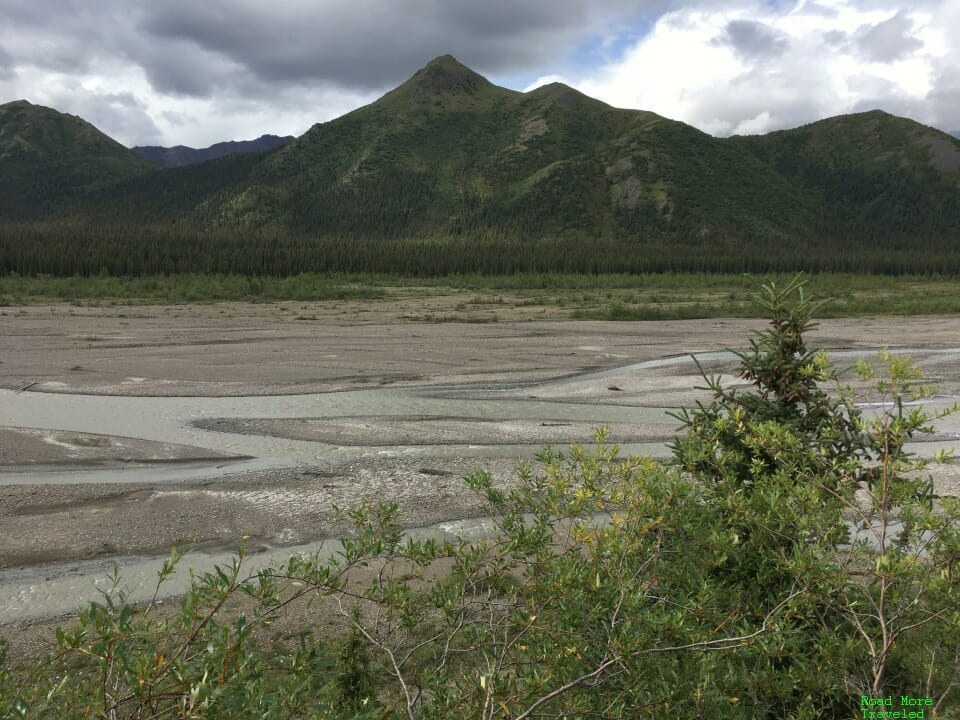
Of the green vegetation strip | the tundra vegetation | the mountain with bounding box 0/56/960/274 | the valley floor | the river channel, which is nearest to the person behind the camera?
the tundra vegetation

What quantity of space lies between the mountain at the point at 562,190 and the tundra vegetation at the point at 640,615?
2968 inches

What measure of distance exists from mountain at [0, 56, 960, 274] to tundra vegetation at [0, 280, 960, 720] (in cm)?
7540

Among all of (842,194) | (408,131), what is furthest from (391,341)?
(842,194)

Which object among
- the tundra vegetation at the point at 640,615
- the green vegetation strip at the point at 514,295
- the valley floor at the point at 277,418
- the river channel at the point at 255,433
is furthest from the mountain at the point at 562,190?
the tundra vegetation at the point at 640,615

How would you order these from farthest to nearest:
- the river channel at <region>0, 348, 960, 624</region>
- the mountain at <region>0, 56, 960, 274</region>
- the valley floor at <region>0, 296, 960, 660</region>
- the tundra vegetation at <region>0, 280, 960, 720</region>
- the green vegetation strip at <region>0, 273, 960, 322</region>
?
the mountain at <region>0, 56, 960, 274</region> → the green vegetation strip at <region>0, 273, 960, 322</region> → the valley floor at <region>0, 296, 960, 660</region> → the river channel at <region>0, 348, 960, 624</region> → the tundra vegetation at <region>0, 280, 960, 720</region>

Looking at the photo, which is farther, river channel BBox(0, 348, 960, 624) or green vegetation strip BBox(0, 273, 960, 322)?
green vegetation strip BBox(0, 273, 960, 322)

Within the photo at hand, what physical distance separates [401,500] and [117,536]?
3.43 m

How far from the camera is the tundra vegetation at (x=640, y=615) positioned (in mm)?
2062

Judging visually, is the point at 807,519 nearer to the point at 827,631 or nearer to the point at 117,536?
the point at 827,631

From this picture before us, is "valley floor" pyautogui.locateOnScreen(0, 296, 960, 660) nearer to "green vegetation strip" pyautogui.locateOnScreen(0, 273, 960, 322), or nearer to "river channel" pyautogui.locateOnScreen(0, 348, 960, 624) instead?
"river channel" pyautogui.locateOnScreen(0, 348, 960, 624)

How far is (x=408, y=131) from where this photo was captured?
569 ft

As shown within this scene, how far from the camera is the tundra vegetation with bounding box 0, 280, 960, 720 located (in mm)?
2062

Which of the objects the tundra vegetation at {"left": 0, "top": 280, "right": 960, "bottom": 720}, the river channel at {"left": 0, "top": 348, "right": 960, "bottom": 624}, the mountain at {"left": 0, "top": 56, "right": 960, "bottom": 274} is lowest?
the river channel at {"left": 0, "top": 348, "right": 960, "bottom": 624}

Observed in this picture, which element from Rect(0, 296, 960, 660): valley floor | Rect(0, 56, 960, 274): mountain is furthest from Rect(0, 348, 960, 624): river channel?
Rect(0, 56, 960, 274): mountain
